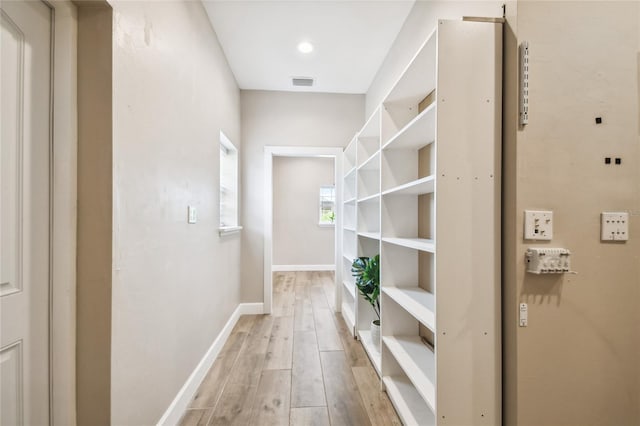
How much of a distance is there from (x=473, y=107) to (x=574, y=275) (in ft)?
2.63

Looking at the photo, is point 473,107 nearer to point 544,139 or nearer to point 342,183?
point 544,139

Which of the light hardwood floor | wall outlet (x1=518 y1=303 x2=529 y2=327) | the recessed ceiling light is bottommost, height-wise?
the light hardwood floor

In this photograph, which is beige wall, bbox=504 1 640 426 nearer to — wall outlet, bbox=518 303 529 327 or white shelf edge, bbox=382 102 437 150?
wall outlet, bbox=518 303 529 327

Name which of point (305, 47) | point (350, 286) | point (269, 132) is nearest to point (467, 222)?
point (350, 286)

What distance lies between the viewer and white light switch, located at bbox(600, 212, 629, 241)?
1147 millimetres

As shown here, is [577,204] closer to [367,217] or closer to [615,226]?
[615,226]

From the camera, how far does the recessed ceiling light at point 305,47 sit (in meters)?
2.62

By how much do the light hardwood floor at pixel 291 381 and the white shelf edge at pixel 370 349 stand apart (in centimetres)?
6

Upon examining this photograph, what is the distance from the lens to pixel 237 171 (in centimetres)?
337

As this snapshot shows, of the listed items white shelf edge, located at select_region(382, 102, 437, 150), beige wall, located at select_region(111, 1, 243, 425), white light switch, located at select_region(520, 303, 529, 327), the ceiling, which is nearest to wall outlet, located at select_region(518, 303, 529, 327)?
white light switch, located at select_region(520, 303, 529, 327)

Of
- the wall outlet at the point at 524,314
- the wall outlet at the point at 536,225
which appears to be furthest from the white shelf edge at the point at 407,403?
the wall outlet at the point at 536,225

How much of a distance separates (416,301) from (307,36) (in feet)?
7.74

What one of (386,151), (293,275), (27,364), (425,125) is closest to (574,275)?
(425,125)

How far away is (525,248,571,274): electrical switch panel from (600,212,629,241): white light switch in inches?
7.4
